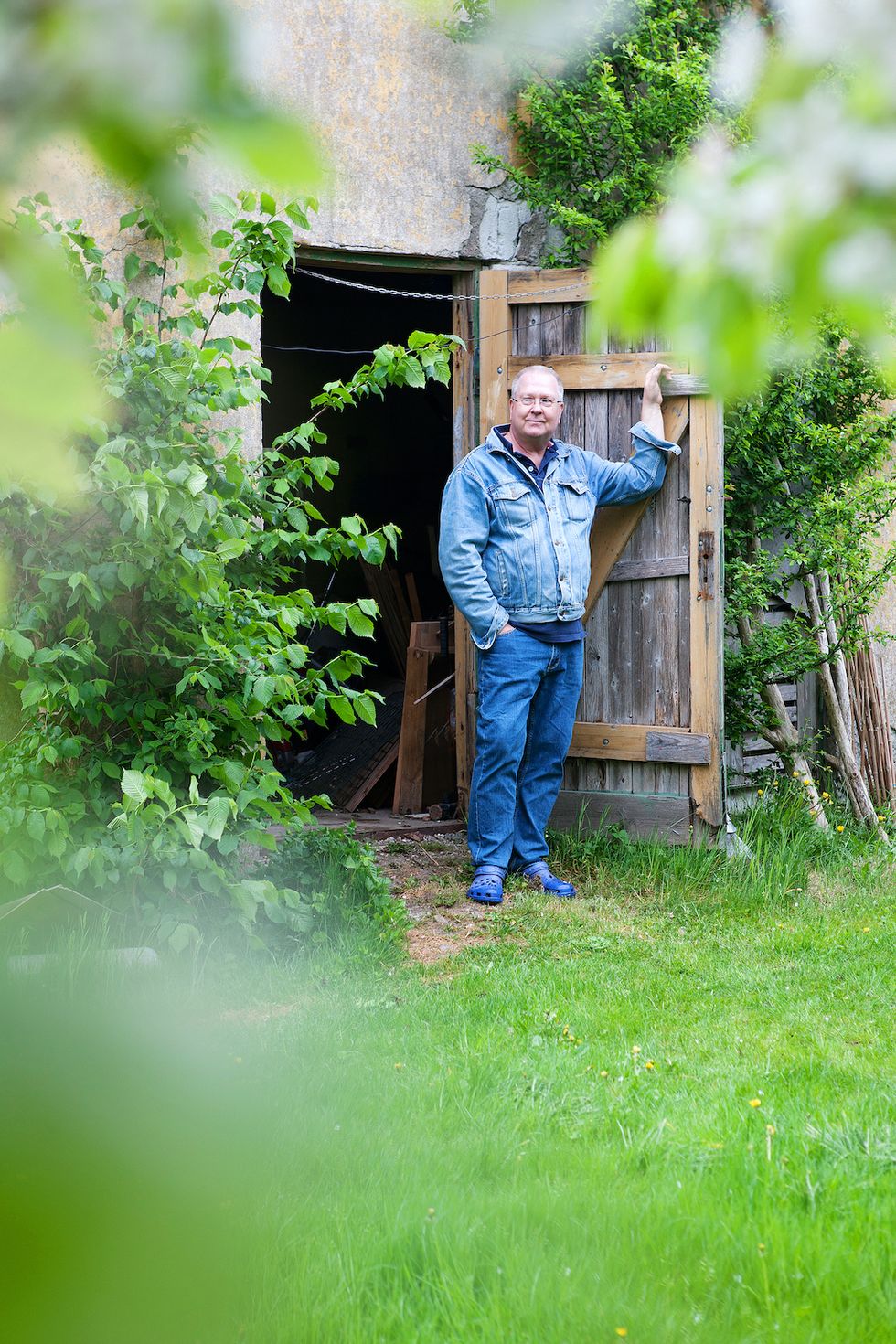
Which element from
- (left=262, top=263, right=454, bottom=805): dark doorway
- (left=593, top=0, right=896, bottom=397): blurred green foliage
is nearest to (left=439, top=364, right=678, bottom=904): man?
(left=262, top=263, right=454, bottom=805): dark doorway

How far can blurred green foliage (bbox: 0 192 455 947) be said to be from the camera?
3307mm

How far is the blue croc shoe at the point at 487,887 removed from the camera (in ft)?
15.2

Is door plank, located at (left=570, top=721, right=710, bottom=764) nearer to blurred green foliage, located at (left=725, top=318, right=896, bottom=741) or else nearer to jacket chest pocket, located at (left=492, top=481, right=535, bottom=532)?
blurred green foliage, located at (left=725, top=318, right=896, bottom=741)

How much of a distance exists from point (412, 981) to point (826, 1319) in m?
2.06

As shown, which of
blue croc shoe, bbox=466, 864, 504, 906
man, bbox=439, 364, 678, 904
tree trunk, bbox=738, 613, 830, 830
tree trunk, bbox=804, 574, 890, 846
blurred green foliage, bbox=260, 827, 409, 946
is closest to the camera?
blurred green foliage, bbox=260, 827, 409, 946

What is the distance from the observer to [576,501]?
16.1ft

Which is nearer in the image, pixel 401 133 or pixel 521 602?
pixel 521 602

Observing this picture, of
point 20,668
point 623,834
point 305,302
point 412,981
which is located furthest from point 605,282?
point 305,302

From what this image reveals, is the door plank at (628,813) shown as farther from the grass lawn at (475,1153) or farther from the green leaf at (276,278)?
the green leaf at (276,278)

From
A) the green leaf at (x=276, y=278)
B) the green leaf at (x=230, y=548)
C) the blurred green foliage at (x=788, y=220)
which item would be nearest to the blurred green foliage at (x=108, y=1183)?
the blurred green foliage at (x=788, y=220)

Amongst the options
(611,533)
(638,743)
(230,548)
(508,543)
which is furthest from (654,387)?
(230,548)

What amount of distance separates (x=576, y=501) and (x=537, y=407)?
0.42 m

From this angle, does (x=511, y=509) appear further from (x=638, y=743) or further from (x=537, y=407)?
(x=638, y=743)

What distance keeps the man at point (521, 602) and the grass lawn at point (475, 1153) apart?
0.97 meters
